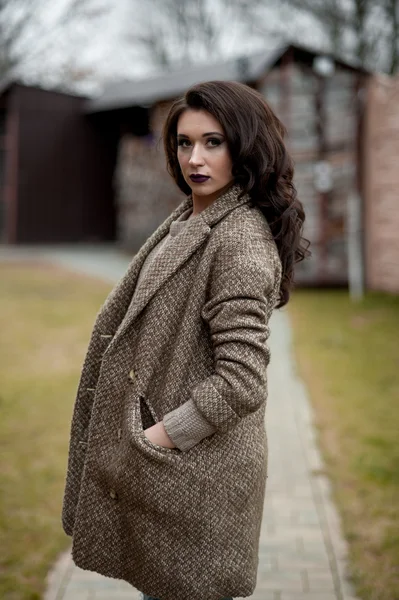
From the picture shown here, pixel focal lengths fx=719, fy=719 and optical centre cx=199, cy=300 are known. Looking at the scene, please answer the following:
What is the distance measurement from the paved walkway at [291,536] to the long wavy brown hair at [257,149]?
180 centimetres

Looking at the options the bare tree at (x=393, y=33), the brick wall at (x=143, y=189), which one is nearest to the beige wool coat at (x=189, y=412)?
the brick wall at (x=143, y=189)

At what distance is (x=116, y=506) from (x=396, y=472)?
9.75 ft

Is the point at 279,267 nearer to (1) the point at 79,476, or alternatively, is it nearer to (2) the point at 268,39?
(1) the point at 79,476

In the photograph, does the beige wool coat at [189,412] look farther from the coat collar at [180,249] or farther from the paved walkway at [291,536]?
the paved walkway at [291,536]

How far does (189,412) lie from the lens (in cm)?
182

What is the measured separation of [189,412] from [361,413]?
416cm

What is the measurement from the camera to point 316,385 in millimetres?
6516

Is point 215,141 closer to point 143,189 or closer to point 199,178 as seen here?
point 199,178

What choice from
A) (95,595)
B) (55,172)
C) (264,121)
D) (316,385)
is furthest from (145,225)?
(264,121)

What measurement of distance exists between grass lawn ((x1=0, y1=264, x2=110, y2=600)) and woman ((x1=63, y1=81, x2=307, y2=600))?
1.41 m

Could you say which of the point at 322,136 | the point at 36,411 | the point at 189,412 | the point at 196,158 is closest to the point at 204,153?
the point at 196,158

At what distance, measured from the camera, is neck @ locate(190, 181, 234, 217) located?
2.03m

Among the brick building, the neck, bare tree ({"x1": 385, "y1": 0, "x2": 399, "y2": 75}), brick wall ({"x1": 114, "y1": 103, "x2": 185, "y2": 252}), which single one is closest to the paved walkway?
the neck

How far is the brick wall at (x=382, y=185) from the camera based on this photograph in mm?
10539
